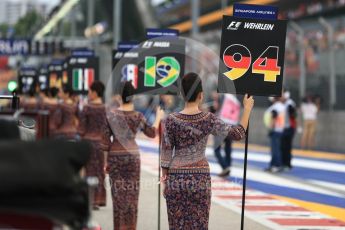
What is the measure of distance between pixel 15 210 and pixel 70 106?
1112cm

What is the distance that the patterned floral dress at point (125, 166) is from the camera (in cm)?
932

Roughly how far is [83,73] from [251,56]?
28.0 ft

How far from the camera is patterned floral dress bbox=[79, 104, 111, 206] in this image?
1218 centimetres

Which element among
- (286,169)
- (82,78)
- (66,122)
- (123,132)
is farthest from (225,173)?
(123,132)

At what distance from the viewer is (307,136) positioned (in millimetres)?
26109

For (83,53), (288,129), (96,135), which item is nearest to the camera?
(96,135)

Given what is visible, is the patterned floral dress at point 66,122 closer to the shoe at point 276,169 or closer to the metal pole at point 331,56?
the shoe at point 276,169

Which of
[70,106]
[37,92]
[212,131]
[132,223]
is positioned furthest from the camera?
[37,92]

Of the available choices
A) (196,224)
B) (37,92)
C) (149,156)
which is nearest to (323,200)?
(196,224)

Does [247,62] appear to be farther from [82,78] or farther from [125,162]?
[82,78]

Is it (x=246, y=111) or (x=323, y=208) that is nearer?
(x=246, y=111)

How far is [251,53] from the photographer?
→ 8.20 m

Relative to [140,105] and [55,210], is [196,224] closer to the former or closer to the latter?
[55,210]

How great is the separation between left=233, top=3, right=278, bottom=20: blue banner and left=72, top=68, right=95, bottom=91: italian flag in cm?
803
